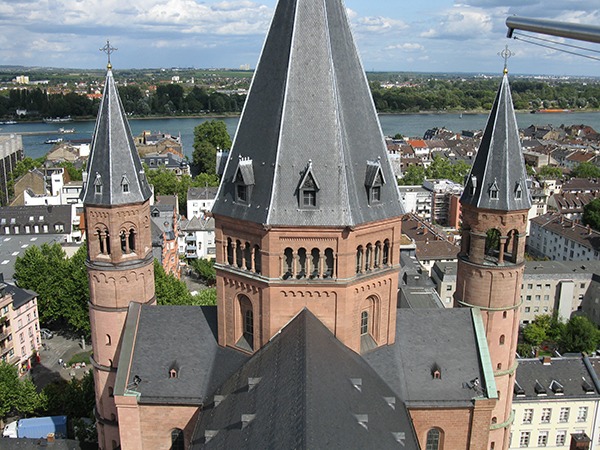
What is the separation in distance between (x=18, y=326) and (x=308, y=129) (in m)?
54.1

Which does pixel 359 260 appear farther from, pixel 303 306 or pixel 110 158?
pixel 110 158

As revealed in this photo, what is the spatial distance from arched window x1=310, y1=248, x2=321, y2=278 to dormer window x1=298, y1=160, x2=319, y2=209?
8.02ft

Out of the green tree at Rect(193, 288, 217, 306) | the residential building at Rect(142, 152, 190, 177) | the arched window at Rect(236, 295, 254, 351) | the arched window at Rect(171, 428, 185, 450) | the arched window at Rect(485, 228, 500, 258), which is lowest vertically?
the green tree at Rect(193, 288, 217, 306)

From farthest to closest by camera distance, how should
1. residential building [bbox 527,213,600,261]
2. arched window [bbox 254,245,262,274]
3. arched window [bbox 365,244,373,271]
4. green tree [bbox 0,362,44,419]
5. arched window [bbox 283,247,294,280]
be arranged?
residential building [bbox 527,213,600,261] → green tree [bbox 0,362,44,419] → arched window [bbox 365,244,373,271] → arched window [bbox 254,245,262,274] → arched window [bbox 283,247,294,280]

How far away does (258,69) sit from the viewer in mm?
33219

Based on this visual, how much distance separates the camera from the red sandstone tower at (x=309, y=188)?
31234 mm

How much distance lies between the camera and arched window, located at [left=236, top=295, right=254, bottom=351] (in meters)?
34.4

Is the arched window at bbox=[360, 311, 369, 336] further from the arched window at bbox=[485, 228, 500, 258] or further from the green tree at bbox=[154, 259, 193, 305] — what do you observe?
the green tree at bbox=[154, 259, 193, 305]

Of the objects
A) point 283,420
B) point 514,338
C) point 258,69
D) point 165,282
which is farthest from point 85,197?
point 165,282

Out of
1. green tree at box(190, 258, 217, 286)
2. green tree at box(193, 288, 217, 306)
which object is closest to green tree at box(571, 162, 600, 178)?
green tree at box(190, 258, 217, 286)

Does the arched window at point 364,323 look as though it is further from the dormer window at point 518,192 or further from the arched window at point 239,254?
the dormer window at point 518,192

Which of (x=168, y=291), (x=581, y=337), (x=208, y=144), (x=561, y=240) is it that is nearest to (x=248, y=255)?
(x=168, y=291)

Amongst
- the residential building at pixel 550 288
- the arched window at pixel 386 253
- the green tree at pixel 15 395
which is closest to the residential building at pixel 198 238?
the residential building at pixel 550 288

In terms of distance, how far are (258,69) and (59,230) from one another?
80.8 meters
